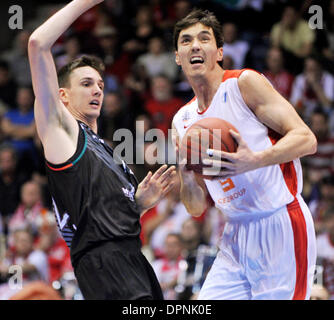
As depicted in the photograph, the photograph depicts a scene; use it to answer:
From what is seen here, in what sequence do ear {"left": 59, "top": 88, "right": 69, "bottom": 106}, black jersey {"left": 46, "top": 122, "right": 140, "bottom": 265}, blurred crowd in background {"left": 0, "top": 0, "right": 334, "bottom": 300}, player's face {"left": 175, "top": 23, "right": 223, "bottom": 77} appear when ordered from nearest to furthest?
black jersey {"left": 46, "top": 122, "right": 140, "bottom": 265} → ear {"left": 59, "top": 88, "right": 69, "bottom": 106} → player's face {"left": 175, "top": 23, "right": 223, "bottom": 77} → blurred crowd in background {"left": 0, "top": 0, "right": 334, "bottom": 300}

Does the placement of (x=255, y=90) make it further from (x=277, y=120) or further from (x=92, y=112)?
(x=92, y=112)

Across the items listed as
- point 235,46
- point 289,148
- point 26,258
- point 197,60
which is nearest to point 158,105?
point 235,46

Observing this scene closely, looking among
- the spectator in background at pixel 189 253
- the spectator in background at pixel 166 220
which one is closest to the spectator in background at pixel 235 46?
the spectator in background at pixel 166 220

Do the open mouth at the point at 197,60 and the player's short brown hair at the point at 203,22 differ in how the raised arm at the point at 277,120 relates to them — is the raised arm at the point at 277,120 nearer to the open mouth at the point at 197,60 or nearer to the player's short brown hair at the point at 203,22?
the open mouth at the point at 197,60

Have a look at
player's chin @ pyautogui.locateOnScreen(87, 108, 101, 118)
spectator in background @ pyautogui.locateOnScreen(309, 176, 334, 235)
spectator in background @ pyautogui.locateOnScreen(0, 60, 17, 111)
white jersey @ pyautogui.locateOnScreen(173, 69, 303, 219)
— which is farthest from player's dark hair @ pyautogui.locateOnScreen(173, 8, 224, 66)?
spectator in background @ pyautogui.locateOnScreen(0, 60, 17, 111)

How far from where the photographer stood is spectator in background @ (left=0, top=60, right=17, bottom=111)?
9.34 m

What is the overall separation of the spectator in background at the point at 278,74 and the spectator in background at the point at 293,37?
252 mm

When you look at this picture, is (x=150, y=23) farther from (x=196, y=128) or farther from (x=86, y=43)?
(x=196, y=128)

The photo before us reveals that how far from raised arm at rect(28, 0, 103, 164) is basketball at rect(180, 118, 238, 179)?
0.81 metres

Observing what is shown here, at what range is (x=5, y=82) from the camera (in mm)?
9500

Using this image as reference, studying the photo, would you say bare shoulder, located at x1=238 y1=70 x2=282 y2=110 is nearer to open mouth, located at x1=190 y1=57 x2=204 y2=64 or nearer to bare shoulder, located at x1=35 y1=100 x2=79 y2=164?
open mouth, located at x1=190 y1=57 x2=204 y2=64

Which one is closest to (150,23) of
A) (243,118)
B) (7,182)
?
(7,182)

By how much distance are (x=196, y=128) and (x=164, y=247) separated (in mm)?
3448
